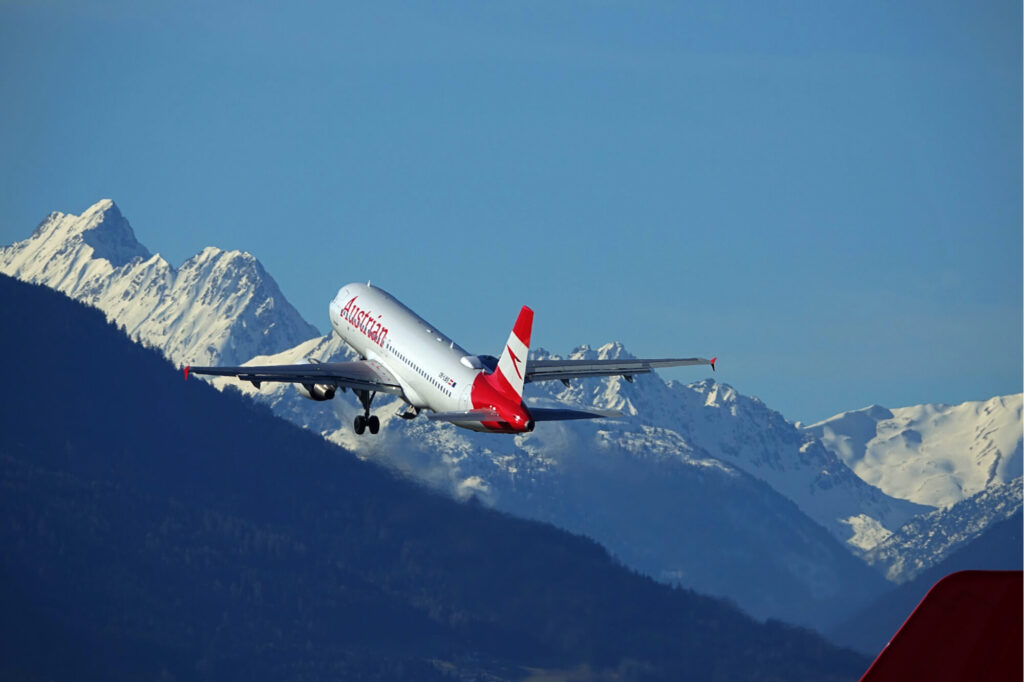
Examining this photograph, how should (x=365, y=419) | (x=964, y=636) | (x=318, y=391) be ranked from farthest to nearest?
(x=365, y=419), (x=318, y=391), (x=964, y=636)

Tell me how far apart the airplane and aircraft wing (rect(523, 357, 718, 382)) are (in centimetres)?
7

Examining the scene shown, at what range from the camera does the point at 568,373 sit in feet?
368

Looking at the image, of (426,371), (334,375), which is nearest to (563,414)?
(426,371)

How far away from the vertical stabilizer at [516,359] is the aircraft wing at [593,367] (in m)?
9.78

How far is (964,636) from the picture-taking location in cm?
2094

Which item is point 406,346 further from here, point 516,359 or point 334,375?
point 516,359

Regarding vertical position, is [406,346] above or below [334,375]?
above

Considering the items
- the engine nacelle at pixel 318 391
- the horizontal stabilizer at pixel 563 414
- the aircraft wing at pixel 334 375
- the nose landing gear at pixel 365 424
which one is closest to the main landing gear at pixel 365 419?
the nose landing gear at pixel 365 424

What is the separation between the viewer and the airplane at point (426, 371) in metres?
93.6

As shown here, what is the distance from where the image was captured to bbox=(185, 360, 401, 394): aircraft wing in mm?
105750

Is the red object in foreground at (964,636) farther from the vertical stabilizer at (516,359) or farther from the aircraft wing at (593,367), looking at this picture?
the aircraft wing at (593,367)

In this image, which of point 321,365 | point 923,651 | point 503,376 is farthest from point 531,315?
point 923,651

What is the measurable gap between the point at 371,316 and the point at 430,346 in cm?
1005

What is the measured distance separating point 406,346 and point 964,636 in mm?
87289
